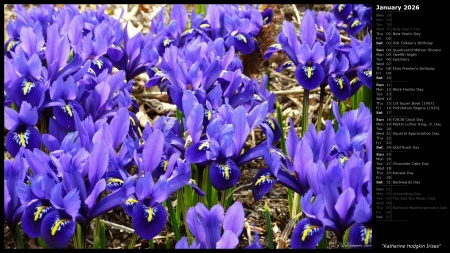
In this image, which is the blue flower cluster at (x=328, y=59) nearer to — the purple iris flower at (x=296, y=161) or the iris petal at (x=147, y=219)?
the purple iris flower at (x=296, y=161)

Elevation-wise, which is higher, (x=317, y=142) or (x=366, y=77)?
(x=366, y=77)

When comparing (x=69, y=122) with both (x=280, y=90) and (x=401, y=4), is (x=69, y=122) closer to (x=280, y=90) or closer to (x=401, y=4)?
(x=401, y=4)

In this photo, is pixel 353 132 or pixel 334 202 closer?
pixel 334 202

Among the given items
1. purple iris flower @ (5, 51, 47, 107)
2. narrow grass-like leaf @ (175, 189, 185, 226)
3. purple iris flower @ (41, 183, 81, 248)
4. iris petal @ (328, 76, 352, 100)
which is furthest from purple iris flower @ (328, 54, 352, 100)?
purple iris flower @ (41, 183, 81, 248)

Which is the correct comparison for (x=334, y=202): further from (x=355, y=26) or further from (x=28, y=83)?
(x=355, y=26)

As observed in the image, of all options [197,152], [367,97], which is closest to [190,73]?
[197,152]

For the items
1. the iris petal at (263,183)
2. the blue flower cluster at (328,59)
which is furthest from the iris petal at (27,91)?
the blue flower cluster at (328,59)
